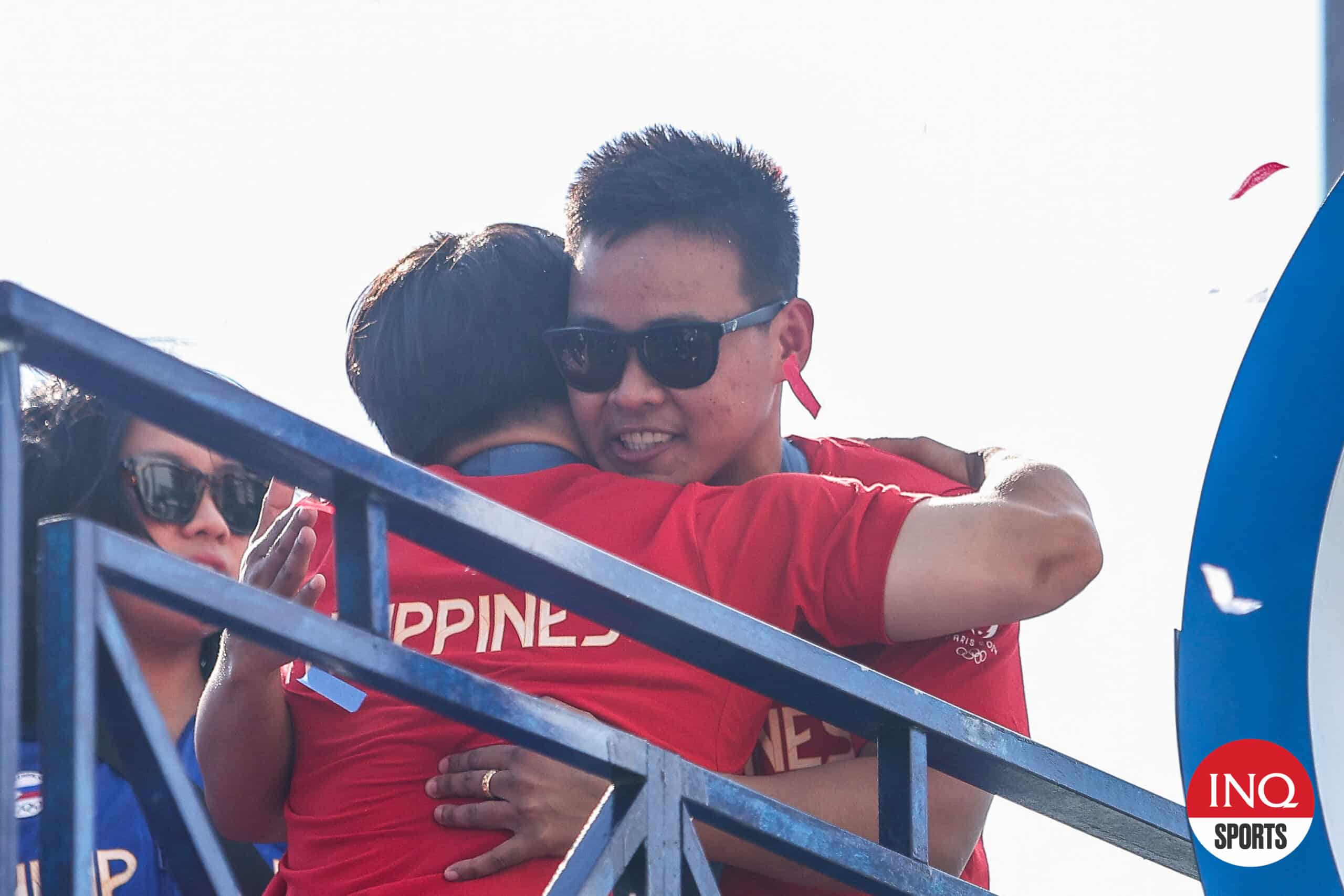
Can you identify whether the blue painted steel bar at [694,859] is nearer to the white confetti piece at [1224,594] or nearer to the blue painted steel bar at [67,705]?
the blue painted steel bar at [67,705]

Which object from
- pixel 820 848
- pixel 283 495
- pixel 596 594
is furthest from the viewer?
pixel 283 495

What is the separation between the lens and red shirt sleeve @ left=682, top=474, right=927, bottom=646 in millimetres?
1788

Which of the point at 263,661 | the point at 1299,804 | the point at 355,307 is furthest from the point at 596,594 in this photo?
the point at 355,307

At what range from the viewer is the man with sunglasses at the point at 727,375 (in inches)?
80.6

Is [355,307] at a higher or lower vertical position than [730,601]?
higher

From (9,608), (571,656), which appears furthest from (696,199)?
(9,608)

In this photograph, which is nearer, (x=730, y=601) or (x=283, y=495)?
(x=730, y=601)

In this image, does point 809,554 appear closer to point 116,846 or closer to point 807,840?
point 807,840

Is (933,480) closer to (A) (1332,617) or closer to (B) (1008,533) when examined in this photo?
(B) (1008,533)

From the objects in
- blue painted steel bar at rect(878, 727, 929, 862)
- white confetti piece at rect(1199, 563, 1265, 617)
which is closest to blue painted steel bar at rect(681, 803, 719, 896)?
blue painted steel bar at rect(878, 727, 929, 862)

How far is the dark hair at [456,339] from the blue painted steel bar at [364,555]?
90cm

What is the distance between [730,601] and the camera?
182 cm

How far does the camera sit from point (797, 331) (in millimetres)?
2586

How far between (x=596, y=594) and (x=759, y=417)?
116 centimetres
